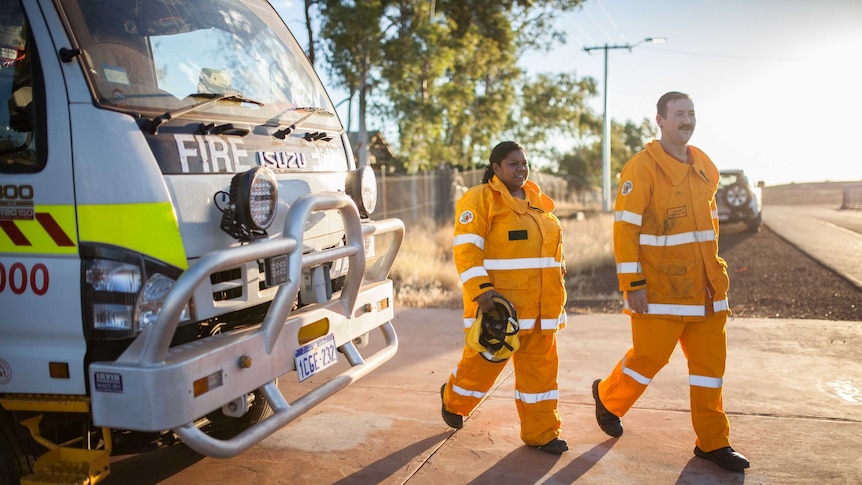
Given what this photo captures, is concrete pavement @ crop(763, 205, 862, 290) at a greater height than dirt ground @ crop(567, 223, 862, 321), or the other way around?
dirt ground @ crop(567, 223, 862, 321)

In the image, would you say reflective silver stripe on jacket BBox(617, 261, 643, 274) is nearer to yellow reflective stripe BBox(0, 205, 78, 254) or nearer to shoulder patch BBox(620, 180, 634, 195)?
shoulder patch BBox(620, 180, 634, 195)

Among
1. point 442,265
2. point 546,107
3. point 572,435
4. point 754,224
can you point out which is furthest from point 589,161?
point 572,435

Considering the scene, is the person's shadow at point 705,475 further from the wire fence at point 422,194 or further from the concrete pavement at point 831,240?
the wire fence at point 422,194

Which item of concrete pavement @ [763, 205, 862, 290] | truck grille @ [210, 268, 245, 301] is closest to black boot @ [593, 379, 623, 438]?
truck grille @ [210, 268, 245, 301]

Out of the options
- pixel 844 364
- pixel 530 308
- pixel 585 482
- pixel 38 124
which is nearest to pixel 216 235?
pixel 38 124

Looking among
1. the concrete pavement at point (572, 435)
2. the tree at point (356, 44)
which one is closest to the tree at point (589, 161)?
the tree at point (356, 44)

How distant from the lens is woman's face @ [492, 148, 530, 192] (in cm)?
402

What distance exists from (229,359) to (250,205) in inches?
24.5

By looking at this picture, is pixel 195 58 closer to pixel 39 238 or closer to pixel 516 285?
pixel 39 238

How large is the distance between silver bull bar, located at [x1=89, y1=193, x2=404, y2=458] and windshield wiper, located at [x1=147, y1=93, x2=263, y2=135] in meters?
0.60

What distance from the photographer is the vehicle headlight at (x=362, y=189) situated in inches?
161

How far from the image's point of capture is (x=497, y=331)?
12.6 ft

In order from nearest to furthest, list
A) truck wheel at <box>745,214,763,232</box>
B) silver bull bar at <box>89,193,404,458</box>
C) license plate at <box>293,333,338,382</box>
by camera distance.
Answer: silver bull bar at <box>89,193,404,458</box> < license plate at <box>293,333,338,382</box> < truck wheel at <box>745,214,763,232</box>

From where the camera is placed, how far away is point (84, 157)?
9.31 feet
